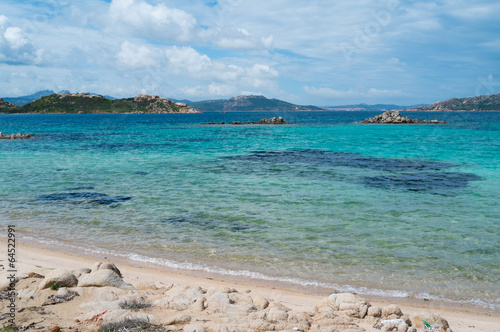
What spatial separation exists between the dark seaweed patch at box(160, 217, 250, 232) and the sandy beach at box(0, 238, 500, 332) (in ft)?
15.4

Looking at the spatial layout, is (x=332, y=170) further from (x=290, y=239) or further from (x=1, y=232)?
(x=1, y=232)

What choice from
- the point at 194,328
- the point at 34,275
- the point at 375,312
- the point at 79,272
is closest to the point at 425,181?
the point at 375,312

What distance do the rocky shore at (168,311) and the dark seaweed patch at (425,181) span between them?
1526cm

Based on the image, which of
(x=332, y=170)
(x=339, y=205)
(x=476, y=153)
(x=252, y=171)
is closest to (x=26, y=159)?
(x=252, y=171)

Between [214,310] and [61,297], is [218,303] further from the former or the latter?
[61,297]

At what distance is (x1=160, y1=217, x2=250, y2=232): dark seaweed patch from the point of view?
47.4 feet

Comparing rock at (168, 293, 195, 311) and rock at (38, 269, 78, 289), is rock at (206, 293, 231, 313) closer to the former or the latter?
rock at (168, 293, 195, 311)

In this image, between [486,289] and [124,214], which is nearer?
[486,289]

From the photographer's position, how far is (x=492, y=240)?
13.0 meters

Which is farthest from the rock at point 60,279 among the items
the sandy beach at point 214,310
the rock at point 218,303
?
the rock at point 218,303

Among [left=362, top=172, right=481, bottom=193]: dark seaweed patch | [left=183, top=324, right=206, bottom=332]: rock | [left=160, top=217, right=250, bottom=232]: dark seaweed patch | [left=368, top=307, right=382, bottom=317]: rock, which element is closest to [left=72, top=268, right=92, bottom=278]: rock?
[left=183, top=324, right=206, bottom=332]: rock

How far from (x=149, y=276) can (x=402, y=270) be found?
7723 millimetres

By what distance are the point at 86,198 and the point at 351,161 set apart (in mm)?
23801

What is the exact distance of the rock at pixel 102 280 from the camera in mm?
8625
